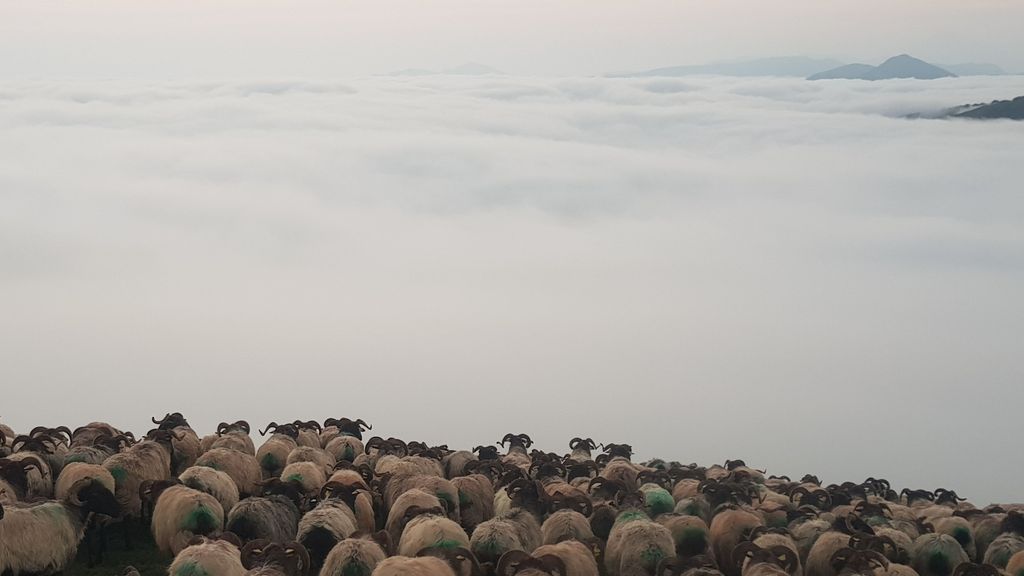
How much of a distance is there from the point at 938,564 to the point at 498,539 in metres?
7.51

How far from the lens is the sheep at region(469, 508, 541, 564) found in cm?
1544

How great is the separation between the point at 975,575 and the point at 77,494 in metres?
13.7

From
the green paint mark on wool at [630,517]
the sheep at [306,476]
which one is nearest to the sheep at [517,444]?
the sheep at [306,476]

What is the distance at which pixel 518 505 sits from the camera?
1822 cm

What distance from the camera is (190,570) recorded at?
1320 cm

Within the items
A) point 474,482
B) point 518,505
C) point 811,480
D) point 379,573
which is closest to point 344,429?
point 474,482

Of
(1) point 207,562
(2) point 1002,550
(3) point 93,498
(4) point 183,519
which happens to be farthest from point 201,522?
(2) point 1002,550

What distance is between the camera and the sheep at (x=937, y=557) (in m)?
17.3

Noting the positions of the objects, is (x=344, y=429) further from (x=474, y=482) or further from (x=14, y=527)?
(x=14, y=527)

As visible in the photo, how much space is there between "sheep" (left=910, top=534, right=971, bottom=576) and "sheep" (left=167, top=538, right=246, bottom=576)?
11.0 m

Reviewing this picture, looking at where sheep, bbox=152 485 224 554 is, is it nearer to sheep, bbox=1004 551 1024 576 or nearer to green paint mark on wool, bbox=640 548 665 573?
green paint mark on wool, bbox=640 548 665 573

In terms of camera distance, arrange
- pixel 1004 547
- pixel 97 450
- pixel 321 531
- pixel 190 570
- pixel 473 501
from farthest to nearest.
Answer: pixel 473 501
pixel 97 450
pixel 1004 547
pixel 321 531
pixel 190 570

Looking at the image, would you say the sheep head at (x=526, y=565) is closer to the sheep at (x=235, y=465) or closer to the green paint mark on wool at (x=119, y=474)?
the sheep at (x=235, y=465)

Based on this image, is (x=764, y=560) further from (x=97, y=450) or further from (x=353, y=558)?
(x=97, y=450)
